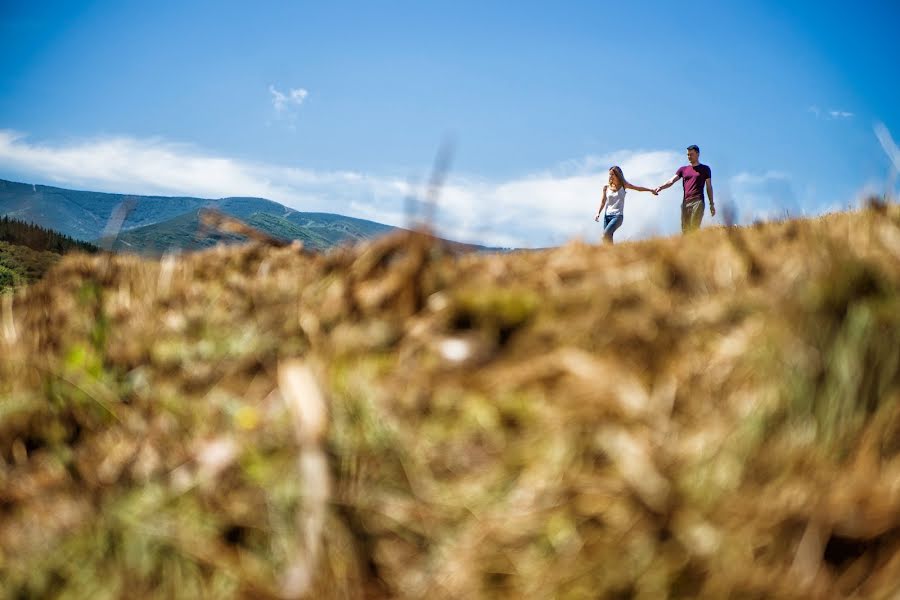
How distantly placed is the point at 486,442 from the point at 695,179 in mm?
13084

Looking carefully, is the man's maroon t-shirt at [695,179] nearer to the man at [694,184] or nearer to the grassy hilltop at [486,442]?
the man at [694,184]

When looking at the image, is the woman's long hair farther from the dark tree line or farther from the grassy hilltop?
the grassy hilltop

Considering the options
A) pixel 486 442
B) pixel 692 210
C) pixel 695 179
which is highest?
pixel 695 179

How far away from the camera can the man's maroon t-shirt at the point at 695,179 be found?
12.8 meters

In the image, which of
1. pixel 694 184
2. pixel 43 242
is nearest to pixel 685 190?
pixel 694 184

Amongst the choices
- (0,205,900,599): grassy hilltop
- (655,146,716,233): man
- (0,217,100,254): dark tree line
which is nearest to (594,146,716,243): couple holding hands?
(655,146,716,233): man

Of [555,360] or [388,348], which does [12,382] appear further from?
[555,360]

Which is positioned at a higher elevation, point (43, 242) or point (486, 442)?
point (43, 242)

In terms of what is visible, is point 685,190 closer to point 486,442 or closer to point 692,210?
point 692,210

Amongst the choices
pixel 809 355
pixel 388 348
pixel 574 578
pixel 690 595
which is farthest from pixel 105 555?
pixel 809 355

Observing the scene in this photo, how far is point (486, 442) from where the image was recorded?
3.60 ft

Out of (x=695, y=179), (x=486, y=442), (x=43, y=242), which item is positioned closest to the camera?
(x=486, y=442)

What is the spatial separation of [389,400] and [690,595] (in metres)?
0.59

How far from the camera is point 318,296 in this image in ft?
5.38
